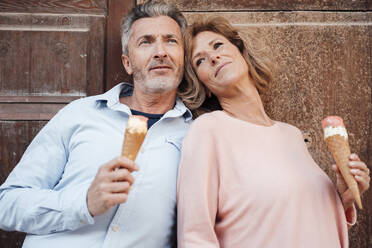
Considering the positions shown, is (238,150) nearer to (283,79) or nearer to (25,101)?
(283,79)

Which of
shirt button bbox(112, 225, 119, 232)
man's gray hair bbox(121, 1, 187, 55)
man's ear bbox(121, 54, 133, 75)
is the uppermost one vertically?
man's gray hair bbox(121, 1, 187, 55)

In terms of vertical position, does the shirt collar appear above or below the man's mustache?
below

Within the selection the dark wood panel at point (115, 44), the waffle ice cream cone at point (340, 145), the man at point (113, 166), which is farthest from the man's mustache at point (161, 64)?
the waffle ice cream cone at point (340, 145)

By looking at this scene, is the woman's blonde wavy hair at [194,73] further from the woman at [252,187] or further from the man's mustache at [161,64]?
the woman at [252,187]

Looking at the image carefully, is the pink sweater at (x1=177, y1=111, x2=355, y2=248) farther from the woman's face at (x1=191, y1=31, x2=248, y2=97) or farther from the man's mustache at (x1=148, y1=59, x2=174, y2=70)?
the man's mustache at (x1=148, y1=59, x2=174, y2=70)

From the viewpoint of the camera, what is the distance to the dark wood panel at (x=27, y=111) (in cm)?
240

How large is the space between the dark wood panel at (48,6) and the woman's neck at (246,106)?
4.11 ft

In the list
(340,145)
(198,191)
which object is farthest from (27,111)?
(340,145)

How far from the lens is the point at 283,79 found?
7.91 ft

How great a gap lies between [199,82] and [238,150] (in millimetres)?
652

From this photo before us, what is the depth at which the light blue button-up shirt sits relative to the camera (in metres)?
1.70

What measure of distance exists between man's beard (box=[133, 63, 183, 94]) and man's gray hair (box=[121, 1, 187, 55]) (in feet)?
0.91

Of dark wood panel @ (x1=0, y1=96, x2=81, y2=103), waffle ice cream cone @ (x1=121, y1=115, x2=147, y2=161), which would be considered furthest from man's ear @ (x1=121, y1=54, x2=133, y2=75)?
waffle ice cream cone @ (x1=121, y1=115, x2=147, y2=161)

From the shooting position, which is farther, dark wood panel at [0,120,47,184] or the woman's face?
dark wood panel at [0,120,47,184]
